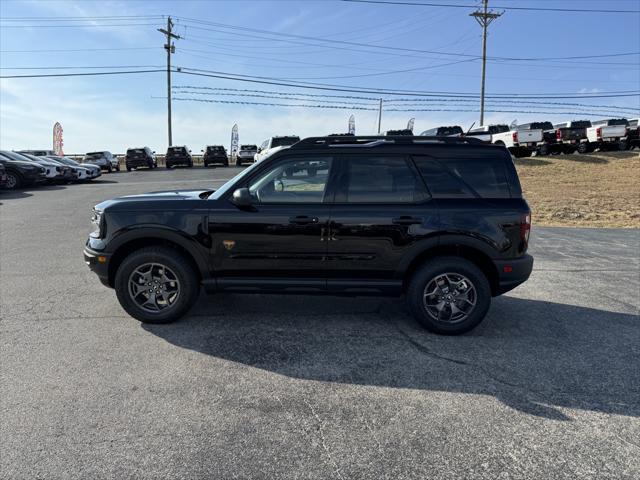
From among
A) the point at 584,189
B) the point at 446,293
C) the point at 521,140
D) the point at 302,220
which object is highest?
the point at 521,140

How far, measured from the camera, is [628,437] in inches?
115

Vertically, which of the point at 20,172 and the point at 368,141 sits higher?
the point at 20,172

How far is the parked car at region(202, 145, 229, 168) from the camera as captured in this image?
37.1 m

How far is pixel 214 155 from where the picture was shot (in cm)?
3709

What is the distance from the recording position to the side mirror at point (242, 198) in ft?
14.5

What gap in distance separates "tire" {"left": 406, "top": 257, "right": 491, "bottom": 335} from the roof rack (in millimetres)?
1193

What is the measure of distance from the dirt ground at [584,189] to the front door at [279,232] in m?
9.84

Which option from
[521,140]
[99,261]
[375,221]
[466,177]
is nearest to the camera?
[375,221]

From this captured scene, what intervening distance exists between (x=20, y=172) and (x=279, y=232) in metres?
19.8

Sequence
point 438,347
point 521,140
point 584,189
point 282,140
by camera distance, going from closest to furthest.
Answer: point 438,347
point 584,189
point 282,140
point 521,140

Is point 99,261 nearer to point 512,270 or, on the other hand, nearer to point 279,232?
point 279,232

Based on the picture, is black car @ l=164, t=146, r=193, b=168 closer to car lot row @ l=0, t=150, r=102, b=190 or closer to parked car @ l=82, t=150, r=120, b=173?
parked car @ l=82, t=150, r=120, b=173

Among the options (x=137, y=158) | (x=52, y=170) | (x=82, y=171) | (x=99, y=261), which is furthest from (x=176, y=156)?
(x=99, y=261)

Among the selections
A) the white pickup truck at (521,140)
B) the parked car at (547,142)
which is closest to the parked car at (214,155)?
the white pickup truck at (521,140)
